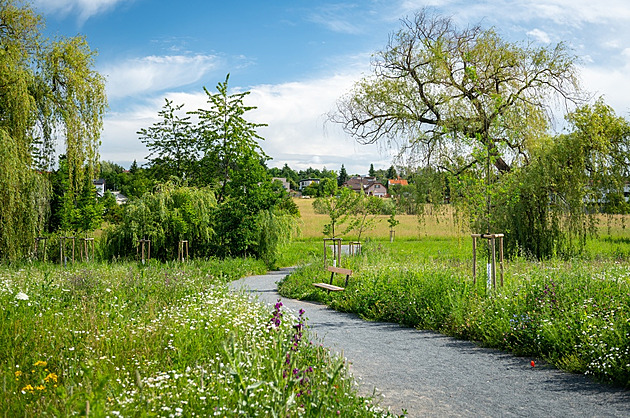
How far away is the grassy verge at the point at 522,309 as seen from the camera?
6293 millimetres

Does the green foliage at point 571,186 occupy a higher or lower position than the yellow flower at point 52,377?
higher

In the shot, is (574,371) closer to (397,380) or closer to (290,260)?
(397,380)

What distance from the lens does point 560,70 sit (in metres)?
17.3

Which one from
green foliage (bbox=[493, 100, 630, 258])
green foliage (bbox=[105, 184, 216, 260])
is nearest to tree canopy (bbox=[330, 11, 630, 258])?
green foliage (bbox=[493, 100, 630, 258])

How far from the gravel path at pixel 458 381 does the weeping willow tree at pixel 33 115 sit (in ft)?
33.8

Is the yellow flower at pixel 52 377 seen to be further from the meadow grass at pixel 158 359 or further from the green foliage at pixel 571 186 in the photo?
the green foliage at pixel 571 186

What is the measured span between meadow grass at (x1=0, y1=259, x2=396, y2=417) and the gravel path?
64 centimetres

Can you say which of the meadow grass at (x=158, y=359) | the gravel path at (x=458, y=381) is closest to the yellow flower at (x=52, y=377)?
the meadow grass at (x=158, y=359)

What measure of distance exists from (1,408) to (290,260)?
1862 cm

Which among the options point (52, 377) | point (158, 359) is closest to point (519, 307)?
point (158, 359)

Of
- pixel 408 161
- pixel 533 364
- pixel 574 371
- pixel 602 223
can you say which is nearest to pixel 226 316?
pixel 533 364

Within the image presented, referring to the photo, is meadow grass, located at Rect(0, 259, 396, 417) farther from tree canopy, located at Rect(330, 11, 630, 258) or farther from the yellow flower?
tree canopy, located at Rect(330, 11, 630, 258)

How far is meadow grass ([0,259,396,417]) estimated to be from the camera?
3.72 m

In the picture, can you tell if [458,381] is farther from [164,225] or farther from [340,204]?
[340,204]
